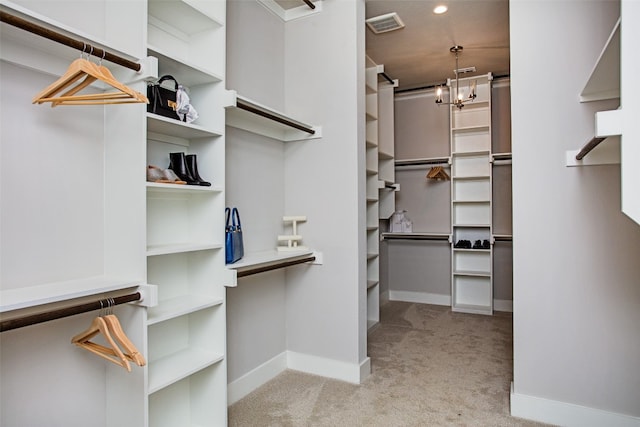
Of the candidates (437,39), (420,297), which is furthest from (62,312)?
(420,297)

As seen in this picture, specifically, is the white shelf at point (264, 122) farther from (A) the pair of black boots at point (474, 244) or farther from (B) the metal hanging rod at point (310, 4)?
(A) the pair of black boots at point (474, 244)

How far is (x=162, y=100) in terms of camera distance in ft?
6.07

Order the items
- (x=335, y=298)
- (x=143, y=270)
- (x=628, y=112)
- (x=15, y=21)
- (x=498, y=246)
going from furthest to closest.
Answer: (x=498, y=246), (x=335, y=298), (x=143, y=270), (x=628, y=112), (x=15, y=21)

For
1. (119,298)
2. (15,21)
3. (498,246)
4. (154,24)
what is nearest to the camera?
(15,21)

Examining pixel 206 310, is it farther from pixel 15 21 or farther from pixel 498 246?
pixel 498 246

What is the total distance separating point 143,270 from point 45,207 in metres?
0.43

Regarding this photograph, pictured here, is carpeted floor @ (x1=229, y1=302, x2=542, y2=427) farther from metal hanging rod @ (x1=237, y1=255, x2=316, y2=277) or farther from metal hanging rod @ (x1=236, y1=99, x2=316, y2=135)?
Answer: metal hanging rod @ (x1=236, y1=99, x2=316, y2=135)

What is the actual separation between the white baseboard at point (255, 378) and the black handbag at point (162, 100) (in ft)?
5.47

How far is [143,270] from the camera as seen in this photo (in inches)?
65.6

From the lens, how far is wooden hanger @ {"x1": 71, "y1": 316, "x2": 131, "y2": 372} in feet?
4.74

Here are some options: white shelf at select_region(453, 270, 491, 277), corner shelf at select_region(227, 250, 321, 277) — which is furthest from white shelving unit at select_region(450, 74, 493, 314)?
corner shelf at select_region(227, 250, 321, 277)

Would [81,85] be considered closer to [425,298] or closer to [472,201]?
[472,201]

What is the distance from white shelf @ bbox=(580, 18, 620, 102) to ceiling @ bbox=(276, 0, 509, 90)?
4.84 ft

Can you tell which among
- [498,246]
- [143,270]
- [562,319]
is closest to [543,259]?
[562,319]
